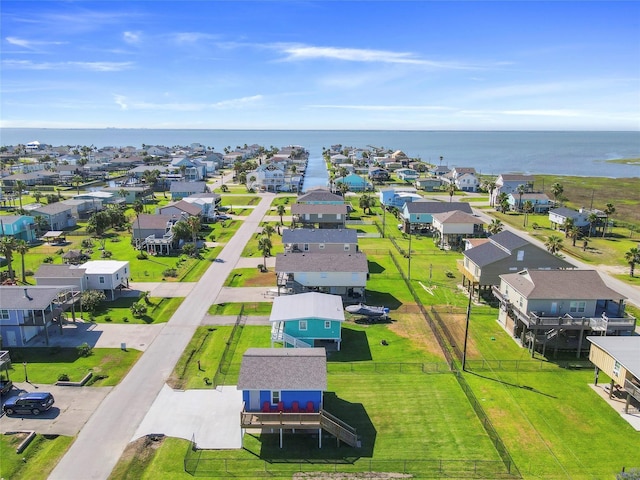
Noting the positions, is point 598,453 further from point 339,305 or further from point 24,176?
point 24,176

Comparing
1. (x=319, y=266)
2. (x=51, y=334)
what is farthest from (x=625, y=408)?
(x=51, y=334)

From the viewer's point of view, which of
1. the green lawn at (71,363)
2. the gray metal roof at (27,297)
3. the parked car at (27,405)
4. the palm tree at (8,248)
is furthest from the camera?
the palm tree at (8,248)

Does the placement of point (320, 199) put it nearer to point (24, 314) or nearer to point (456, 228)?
point (456, 228)

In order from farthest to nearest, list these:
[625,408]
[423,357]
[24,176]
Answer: [24,176] < [423,357] < [625,408]

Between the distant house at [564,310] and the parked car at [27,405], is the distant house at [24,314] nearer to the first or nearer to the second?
the parked car at [27,405]

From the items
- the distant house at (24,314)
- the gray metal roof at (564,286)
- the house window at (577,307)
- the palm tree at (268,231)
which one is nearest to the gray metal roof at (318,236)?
the palm tree at (268,231)

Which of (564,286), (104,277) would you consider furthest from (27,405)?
(564,286)
